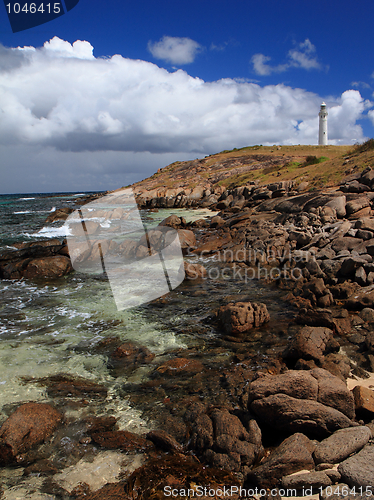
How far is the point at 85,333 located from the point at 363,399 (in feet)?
20.7

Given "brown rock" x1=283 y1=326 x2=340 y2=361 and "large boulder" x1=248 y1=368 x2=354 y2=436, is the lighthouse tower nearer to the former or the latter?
"brown rock" x1=283 y1=326 x2=340 y2=361

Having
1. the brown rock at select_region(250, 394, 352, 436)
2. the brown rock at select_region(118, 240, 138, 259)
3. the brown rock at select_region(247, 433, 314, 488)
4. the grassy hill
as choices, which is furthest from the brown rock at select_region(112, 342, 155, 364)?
the grassy hill

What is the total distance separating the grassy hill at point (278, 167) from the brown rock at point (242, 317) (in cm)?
1944

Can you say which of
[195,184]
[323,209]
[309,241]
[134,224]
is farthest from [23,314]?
[195,184]

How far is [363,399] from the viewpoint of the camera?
417 cm

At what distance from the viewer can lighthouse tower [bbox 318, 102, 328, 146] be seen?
66656 mm

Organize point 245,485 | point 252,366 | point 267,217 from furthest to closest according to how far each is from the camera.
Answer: point 267,217
point 252,366
point 245,485

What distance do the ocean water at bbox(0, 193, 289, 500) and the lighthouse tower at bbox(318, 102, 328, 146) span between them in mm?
66411

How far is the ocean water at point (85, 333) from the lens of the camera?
4.83 m

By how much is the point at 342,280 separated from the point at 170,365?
6559 mm

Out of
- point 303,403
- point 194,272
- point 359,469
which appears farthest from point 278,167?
point 359,469

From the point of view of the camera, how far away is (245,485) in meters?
3.38

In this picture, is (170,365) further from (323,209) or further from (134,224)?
(134,224)

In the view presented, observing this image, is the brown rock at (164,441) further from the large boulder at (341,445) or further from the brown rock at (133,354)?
the brown rock at (133,354)
